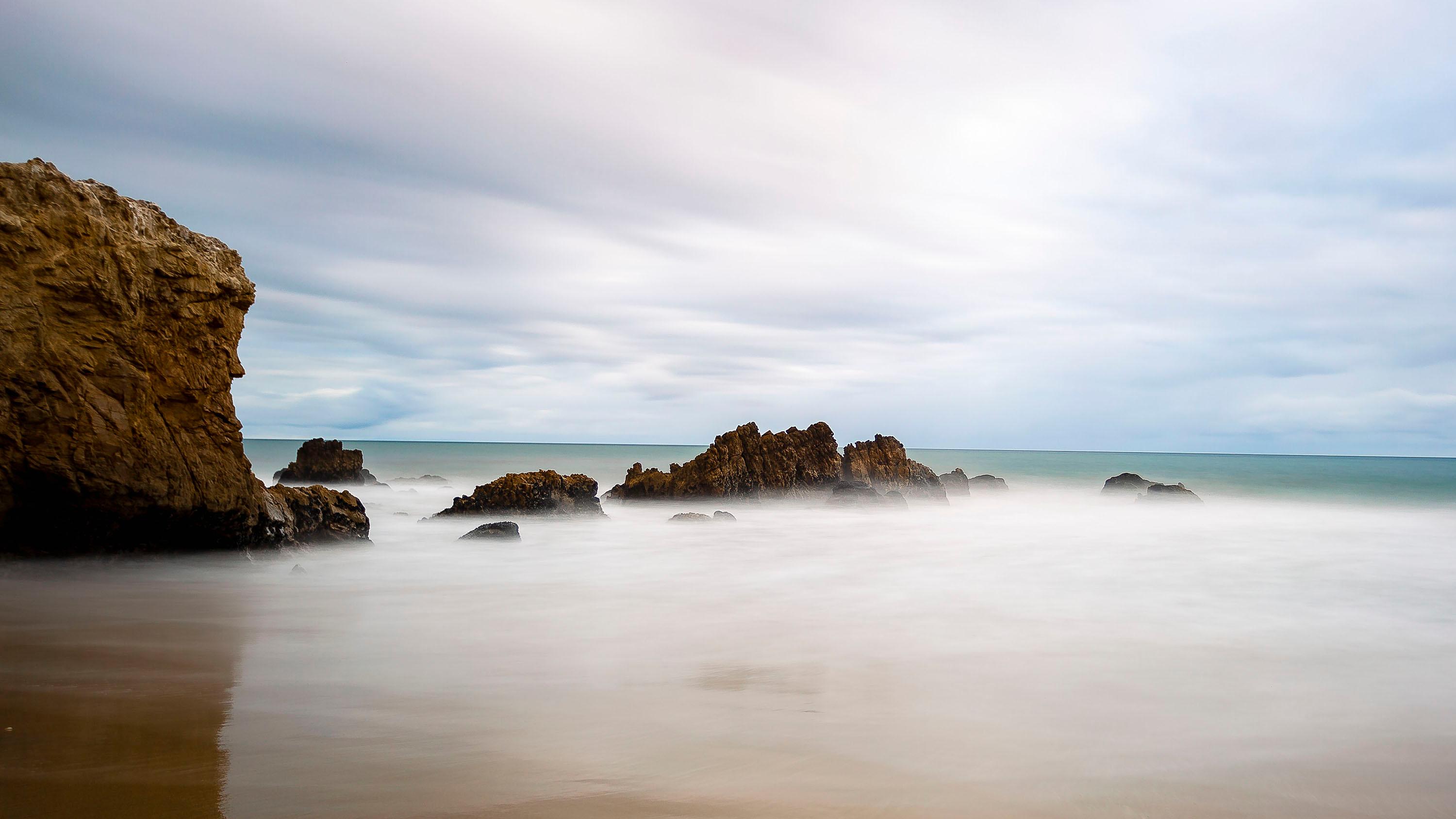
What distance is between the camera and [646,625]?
8047 mm

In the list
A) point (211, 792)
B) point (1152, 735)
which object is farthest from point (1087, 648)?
point (211, 792)

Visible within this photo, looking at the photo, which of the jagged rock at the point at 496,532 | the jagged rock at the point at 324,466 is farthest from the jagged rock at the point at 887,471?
the jagged rock at the point at 324,466

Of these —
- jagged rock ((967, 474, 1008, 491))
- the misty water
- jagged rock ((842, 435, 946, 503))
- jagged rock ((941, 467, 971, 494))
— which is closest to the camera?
the misty water

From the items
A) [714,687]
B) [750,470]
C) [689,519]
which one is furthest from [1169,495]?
[714,687]

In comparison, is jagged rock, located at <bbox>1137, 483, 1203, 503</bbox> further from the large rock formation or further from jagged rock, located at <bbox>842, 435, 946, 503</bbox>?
the large rock formation

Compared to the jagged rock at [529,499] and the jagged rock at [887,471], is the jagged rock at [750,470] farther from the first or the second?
the jagged rock at [529,499]

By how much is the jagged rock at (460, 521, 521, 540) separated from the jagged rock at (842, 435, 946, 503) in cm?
1477

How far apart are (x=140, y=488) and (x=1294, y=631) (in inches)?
515

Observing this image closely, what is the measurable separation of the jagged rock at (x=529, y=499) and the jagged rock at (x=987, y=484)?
21.1 metres

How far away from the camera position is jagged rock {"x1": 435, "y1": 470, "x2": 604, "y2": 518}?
1848 cm

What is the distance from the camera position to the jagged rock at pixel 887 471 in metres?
27.3

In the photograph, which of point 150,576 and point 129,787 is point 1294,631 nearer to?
point 129,787

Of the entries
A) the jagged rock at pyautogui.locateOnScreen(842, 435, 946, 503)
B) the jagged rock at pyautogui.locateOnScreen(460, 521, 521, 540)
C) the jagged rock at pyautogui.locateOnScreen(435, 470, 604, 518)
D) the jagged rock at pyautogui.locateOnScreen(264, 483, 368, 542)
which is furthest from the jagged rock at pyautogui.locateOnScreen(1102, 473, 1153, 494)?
the jagged rock at pyautogui.locateOnScreen(264, 483, 368, 542)

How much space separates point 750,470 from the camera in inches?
965
